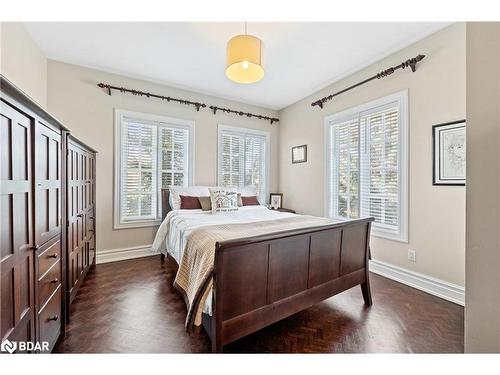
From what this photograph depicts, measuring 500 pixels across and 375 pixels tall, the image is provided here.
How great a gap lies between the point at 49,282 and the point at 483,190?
214 cm

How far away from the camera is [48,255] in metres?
1.39

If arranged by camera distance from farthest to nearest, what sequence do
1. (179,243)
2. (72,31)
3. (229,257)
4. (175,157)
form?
(175,157) < (72,31) < (179,243) < (229,257)

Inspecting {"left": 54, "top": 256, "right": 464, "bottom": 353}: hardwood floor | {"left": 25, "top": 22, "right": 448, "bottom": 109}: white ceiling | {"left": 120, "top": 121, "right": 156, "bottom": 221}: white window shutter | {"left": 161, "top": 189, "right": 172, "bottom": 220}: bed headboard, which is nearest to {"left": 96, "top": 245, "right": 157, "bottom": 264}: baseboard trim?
{"left": 120, "top": 121, "right": 156, "bottom": 221}: white window shutter

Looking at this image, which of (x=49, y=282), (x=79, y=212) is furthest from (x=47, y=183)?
(x=79, y=212)

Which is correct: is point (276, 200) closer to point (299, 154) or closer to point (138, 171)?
point (299, 154)

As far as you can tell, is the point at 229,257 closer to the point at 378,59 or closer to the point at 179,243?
the point at 179,243

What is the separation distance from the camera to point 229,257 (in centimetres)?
146

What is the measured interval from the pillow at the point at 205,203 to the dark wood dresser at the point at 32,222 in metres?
1.82

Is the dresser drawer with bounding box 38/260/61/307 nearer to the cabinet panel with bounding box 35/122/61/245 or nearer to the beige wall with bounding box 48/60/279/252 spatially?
the cabinet panel with bounding box 35/122/61/245

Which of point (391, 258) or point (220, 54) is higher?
point (220, 54)

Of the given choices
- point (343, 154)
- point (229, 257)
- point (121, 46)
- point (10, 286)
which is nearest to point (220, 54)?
point (121, 46)

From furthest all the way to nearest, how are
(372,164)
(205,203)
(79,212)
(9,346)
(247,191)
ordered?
1. (247,191)
2. (205,203)
3. (372,164)
4. (79,212)
5. (9,346)

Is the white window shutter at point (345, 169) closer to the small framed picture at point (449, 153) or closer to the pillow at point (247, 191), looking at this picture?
the small framed picture at point (449, 153)

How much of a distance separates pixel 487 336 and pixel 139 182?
3964 mm
